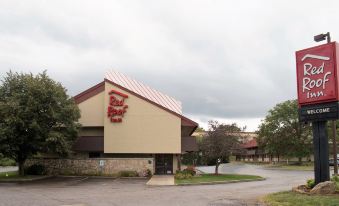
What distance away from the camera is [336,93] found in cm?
1934

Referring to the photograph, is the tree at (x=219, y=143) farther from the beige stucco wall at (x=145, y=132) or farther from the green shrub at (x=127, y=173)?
the green shrub at (x=127, y=173)

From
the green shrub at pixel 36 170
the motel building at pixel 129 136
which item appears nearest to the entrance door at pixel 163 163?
the motel building at pixel 129 136

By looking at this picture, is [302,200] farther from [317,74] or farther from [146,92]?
[146,92]

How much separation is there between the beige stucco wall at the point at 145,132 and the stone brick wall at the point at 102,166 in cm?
171

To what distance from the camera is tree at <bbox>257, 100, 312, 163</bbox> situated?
69.0 meters

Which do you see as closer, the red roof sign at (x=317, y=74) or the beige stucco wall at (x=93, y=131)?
the red roof sign at (x=317, y=74)

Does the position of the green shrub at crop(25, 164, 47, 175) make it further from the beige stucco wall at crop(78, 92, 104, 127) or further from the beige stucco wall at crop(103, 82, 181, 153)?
the beige stucco wall at crop(103, 82, 181, 153)

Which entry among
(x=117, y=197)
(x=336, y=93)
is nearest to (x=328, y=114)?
(x=336, y=93)

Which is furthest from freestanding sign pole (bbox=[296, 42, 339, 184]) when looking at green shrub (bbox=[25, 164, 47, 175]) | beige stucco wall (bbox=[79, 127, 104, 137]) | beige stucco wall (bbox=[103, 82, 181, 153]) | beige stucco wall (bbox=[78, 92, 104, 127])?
green shrub (bbox=[25, 164, 47, 175])

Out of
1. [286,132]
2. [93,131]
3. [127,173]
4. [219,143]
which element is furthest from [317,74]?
[286,132]

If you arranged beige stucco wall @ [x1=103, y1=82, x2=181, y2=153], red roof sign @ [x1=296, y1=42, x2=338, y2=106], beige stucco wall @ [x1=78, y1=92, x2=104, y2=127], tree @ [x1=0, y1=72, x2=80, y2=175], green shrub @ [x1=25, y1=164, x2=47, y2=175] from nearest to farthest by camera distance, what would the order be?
red roof sign @ [x1=296, y1=42, x2=338, y2=106] < tree @ [x1=0, y1=72, x2=80, y2=175] < green shrub @ [x1=25, y1=164, x2=47, y2=175] < beige stucco wall @ [x1=103, y1=82, x2=181, y2=153] < beige stucco wall @ [x1=78, y1=92, x2=104, y2=127]

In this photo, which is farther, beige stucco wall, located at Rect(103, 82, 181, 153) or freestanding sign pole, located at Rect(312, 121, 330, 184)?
beige stucco wall, located at Rect(103, 82, 181, 153)

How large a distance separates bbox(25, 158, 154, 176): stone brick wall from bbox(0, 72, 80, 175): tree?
2659 mm

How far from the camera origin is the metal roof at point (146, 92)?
4259 cm
